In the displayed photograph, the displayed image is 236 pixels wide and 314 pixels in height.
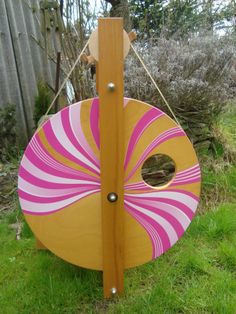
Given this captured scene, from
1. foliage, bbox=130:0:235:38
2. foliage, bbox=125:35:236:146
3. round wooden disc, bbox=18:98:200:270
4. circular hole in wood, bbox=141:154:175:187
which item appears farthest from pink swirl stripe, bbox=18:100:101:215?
foliage, bbox=130:0:235:38

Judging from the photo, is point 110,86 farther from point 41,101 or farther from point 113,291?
point 41,101

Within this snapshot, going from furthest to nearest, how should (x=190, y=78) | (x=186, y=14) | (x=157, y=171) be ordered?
(x=186, y=14) < (x=190, y=78) < (x=157, y=171)

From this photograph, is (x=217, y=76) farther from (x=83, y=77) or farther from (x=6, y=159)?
(x=6, y=159)

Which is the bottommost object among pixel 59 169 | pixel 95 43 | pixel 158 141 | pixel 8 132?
pixel 8 132

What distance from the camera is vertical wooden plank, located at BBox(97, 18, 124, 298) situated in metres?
1.62

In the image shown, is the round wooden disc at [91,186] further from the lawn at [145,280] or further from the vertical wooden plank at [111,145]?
the lawn at [145,280]

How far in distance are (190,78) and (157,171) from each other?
0.94 metres

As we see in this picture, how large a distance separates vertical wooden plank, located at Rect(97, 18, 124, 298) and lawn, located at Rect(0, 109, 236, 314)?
16 centimetres

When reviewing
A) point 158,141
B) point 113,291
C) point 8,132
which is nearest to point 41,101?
point 8,132

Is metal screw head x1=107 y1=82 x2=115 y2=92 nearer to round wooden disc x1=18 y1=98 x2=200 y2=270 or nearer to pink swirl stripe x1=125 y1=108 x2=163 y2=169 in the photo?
round wooden disc x1=18 y1=98 x2=200 y2=270

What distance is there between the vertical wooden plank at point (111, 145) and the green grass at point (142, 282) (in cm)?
15

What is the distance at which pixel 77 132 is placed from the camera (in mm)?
1747

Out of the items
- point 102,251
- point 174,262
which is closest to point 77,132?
point 102,251

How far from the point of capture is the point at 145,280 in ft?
6.71
